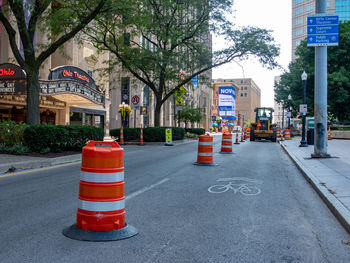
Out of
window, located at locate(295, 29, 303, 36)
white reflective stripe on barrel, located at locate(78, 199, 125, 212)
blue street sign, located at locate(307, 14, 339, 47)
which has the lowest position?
white reflective stripe on barrel, located at locate(78, 199, 125, 212)

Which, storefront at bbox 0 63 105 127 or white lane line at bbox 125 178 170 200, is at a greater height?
storefront at bbox 0 63 105 127

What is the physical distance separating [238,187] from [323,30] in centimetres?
840

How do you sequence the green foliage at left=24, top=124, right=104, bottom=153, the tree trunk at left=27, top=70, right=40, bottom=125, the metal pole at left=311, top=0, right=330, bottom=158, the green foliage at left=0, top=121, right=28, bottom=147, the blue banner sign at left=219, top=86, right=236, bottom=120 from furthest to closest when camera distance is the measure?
the blue banner sign at left=219, top=86, right=236, bottom=120, the tree trunk at left=27, top=70, right=40, bottom=125, the metal pole at left=311, top=0, right=330, bottom=158, the green foliage at left=0, top=121, right=28, bottom=147, the green foliage at left=24, top=124, right=104, bottom=153

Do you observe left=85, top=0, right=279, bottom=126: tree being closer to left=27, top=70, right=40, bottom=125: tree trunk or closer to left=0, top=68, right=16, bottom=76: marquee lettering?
left=0, top=68, right=16, bottom=76: marquee lettering

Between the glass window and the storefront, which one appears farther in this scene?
the glass window

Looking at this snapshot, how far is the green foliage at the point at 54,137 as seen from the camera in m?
12.1

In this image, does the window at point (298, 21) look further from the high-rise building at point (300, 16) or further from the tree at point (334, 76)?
the tree at point (334, 76)

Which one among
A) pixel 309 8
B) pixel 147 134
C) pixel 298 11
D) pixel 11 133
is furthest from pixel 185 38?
pixel 298 11

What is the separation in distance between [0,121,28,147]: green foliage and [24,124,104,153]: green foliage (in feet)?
1.21

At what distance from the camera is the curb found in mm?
9474

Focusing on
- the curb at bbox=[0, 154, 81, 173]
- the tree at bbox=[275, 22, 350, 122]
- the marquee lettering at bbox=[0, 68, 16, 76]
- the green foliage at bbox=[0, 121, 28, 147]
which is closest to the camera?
the curb at bbox=[0, 154, 81, 173]

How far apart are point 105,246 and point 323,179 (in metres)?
6.27

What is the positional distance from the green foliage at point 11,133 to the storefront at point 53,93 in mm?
12529

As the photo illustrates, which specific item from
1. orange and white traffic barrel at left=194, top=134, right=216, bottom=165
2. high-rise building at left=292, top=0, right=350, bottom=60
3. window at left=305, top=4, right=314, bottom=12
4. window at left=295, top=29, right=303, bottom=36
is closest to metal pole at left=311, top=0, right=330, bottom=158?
orange and white traffic barrel at left=194, top=134, right=216, bottom=165
